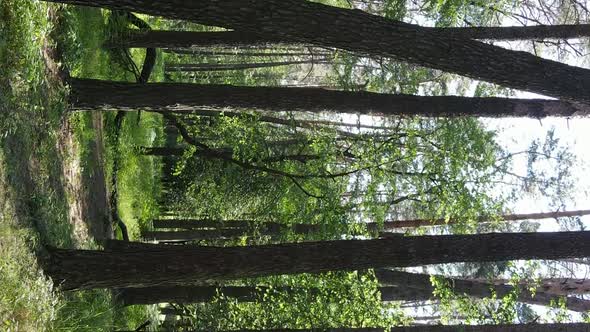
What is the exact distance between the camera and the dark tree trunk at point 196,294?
40.3 ft

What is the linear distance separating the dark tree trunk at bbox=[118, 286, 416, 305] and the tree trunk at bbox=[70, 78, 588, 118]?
5142 mm

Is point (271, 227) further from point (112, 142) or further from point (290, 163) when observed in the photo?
point (112, 142)

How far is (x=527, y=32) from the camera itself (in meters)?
10.0

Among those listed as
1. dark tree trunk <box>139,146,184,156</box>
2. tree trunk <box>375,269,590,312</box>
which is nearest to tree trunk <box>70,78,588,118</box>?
tree trunk <box>375,269,590,312</box>

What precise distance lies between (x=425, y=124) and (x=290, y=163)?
10.2ft

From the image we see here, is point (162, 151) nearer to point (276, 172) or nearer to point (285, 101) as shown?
point (276, 172)

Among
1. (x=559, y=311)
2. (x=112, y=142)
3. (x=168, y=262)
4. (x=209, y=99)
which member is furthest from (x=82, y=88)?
(x=559, y=311)

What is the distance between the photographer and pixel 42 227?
7.37 meters

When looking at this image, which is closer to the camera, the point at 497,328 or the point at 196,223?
the point at 497,328

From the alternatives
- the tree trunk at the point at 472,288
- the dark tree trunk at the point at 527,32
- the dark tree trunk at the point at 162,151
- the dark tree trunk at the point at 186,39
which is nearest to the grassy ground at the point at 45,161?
the dark tree trunk at the point at 186,39

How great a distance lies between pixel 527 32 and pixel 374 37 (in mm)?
5402

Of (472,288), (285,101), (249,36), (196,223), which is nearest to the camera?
(285,101)

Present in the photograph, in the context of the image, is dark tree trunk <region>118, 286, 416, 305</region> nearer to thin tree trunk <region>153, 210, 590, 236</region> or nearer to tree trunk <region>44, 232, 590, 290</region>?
Result: thin tree trunk <region>153, 210, 590, 236</region>

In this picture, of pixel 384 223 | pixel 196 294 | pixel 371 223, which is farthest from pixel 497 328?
pixel 384 223
